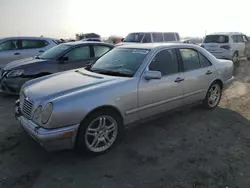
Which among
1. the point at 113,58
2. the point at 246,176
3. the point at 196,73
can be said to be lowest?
the point at 246,176

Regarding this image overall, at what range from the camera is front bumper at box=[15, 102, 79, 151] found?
3.22 metres

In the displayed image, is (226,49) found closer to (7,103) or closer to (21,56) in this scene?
(21,56)

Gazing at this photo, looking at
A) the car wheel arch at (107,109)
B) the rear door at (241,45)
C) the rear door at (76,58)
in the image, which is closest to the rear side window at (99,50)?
the rear door at (76,58)

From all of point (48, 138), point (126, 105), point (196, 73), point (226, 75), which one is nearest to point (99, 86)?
point (126, 105)

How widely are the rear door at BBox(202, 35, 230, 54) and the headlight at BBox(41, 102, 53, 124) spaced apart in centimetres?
1145

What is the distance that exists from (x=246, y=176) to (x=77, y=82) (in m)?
2.66

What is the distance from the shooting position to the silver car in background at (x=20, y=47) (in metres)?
9.20

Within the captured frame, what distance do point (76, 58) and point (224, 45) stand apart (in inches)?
337

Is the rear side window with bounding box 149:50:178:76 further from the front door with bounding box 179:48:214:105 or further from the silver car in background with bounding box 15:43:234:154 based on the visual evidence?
the front door with bounding box 179:48:214:105

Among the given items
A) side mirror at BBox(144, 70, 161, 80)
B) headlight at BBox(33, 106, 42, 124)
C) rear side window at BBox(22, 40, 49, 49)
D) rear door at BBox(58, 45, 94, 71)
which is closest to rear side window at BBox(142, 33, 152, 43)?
rear side window at BBox(22, 40, 49, 49)

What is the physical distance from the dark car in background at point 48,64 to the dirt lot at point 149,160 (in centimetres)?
188

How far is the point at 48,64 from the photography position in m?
6.87

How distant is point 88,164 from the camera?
11.5ft

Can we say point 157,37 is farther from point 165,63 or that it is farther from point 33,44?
point 165,63
